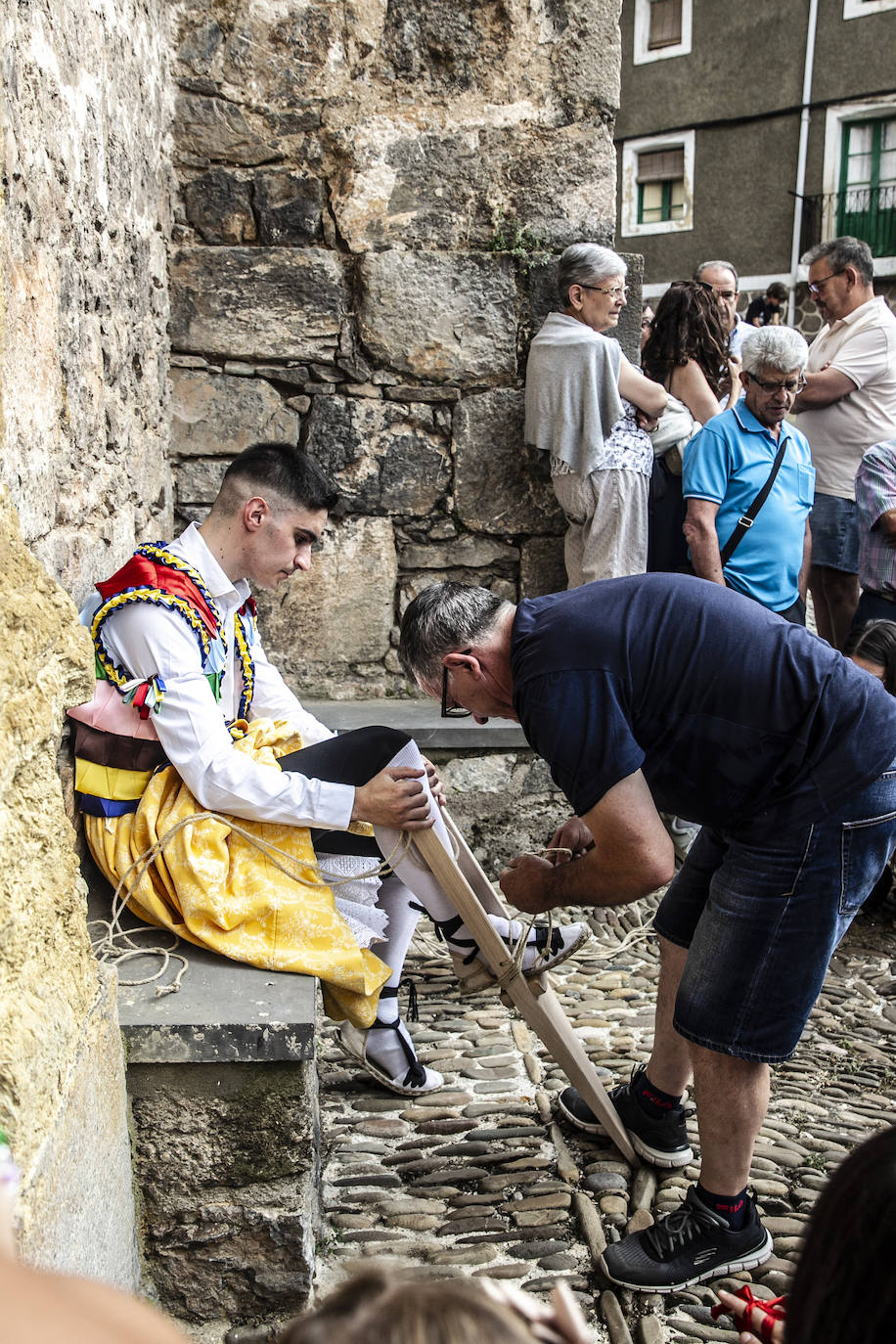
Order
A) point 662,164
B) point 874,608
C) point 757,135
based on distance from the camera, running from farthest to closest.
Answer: point 662,164
point 757,135
point 874,608

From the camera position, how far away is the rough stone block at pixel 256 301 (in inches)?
183

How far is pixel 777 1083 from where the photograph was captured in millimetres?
3316

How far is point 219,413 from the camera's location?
4.74 meters

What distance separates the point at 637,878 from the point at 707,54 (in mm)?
19280

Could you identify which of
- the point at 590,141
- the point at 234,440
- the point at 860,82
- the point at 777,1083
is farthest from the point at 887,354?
the point at 860,82

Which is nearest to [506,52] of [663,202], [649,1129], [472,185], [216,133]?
[472,185]

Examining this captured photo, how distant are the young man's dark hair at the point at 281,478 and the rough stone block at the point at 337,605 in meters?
1.59

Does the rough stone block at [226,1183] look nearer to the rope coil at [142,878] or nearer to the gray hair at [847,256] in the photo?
the rope coil at [142,878]

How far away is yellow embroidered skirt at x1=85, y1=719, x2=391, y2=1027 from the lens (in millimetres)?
2611

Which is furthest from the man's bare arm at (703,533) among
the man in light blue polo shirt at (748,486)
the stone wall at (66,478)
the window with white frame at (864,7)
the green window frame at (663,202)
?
the green window frame at (663,202)

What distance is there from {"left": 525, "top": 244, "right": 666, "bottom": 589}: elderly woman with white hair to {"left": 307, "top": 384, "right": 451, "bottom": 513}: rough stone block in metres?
Answer: 0.47

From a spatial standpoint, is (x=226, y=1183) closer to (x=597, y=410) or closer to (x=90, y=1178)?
(x=90, y=1178)

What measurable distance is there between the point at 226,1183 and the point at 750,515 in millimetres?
2877

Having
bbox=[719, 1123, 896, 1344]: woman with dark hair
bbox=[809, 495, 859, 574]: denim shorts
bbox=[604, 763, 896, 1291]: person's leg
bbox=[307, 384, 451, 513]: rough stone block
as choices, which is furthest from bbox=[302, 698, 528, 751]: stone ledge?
bbox=[719, 1123, 896, 1344]: woman with dark hair
